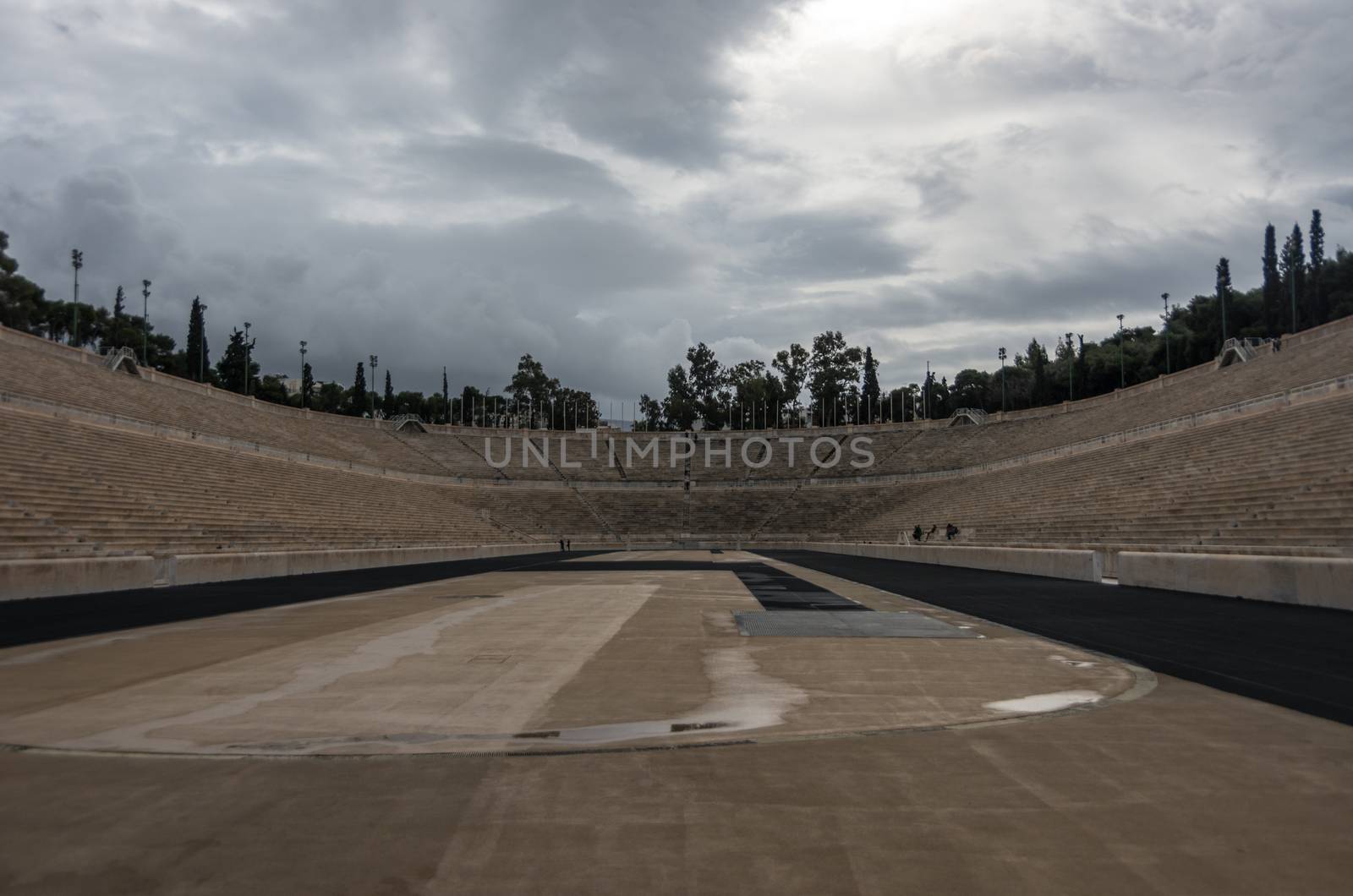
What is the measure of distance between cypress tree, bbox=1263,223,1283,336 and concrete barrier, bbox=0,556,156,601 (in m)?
88.8

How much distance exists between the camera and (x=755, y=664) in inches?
400

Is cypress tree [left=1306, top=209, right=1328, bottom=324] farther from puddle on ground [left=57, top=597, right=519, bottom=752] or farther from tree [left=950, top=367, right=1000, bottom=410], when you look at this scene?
puddle on ground [left=57, top=597, right=519, bottom=752]

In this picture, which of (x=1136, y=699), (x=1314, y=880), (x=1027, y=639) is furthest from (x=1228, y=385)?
(x=1314, y=880)

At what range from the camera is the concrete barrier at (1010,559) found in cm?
2656

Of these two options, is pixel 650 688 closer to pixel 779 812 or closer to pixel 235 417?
pixel 779 812

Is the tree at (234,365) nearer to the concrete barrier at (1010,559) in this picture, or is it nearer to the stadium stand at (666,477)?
the stadium stand at (666,477)

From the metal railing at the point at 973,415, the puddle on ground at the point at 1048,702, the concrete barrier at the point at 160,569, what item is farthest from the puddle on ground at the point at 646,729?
the metal railing at the point at 973,415

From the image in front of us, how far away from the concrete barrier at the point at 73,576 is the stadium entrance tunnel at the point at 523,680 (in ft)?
22.3

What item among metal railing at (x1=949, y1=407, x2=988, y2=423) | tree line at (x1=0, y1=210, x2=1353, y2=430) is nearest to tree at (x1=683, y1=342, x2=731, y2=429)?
tree line at (x1=0, y1=210, x2=1353, y2=430)

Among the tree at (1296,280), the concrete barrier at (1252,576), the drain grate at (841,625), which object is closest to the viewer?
the drain grate at (841,625)

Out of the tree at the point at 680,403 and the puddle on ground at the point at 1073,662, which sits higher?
the tree at the point at 680,403

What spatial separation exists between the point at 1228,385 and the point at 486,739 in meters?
56.2

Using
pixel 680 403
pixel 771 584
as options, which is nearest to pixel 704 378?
pixel 680 403

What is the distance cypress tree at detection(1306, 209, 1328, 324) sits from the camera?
77.6 m
